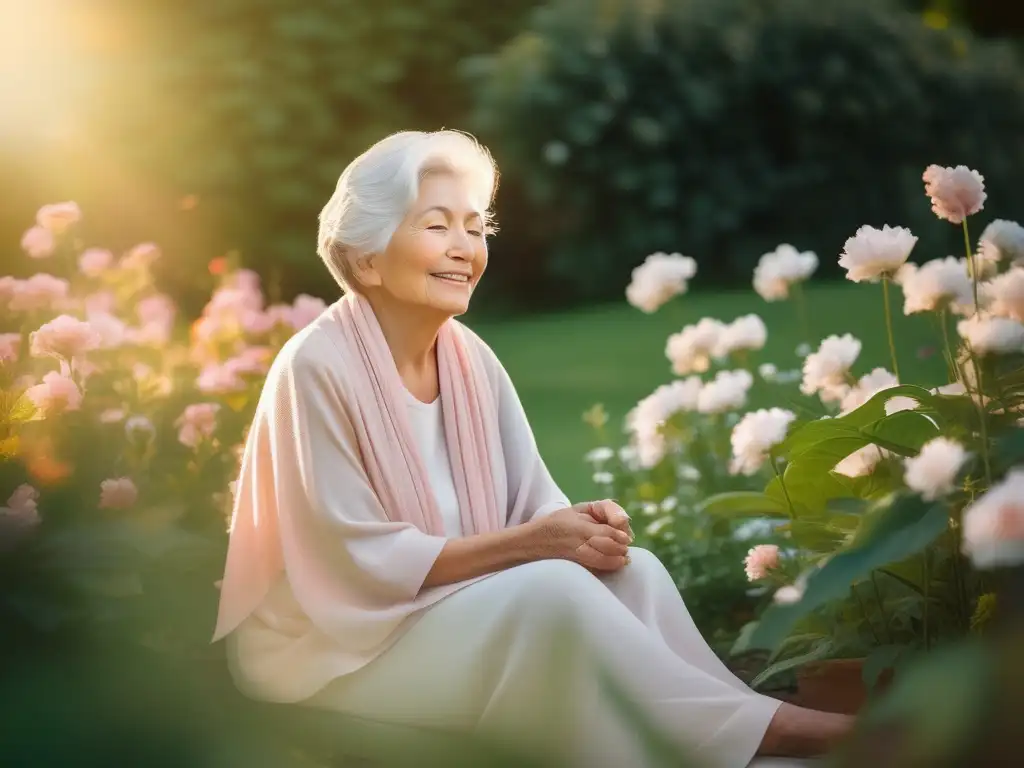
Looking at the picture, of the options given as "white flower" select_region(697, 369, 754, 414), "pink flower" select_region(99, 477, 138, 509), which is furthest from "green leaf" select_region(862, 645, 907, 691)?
"pink flower" select_region(99, 477, 138, 509)

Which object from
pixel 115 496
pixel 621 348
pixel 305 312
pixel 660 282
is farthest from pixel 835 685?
pixel 621 348

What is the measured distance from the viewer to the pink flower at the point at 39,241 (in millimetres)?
3729

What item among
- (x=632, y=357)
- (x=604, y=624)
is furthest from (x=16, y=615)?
(x=632, y=357)

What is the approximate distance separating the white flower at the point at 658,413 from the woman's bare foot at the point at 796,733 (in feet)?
5.08

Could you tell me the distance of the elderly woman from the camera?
1.89 metres

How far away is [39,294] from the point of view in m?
3.20

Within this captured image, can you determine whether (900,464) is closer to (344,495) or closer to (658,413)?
(344,495)

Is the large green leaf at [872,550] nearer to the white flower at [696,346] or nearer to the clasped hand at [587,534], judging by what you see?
the clasped hand at [587,534]

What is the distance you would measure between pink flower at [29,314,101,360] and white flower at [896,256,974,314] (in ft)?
5.03

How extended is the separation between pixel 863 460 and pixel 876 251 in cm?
39

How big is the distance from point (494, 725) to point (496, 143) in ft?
30.0

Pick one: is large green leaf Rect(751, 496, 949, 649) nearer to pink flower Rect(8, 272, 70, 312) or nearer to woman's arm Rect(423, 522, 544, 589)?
woman's arm Rect(423, 522, 544, 589)

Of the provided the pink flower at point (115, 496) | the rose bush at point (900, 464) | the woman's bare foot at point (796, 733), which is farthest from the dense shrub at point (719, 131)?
the pink flower at point (115, 496)

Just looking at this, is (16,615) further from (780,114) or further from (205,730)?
(780,114)
